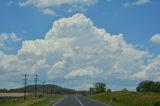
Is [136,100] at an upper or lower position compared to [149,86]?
lower

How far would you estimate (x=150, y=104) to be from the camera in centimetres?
5303

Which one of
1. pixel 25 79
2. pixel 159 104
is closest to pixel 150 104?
pixel 159 104

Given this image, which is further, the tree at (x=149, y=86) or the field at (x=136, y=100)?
the tree at (x=149, y=86)

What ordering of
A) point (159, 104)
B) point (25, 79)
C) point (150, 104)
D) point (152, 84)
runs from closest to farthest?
point (159, 104), point (150, 104), point (25, 79), point (152, 84)

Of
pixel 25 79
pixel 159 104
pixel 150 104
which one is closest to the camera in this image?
pixel 159 104

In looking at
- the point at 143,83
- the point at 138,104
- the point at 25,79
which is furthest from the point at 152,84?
the point at 138,104

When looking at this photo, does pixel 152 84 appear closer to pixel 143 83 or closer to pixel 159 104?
pixel 143 83

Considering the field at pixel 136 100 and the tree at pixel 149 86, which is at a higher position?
the tree at pixel 149 86

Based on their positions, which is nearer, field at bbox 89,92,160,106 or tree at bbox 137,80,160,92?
field at bbox 89,92,160,106

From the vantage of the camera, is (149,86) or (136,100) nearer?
(136,100)

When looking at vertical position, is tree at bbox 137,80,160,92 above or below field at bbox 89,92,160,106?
above

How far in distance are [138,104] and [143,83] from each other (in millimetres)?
142931

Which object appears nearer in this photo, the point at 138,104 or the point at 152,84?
the point at 138,104

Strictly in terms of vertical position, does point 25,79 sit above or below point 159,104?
above
